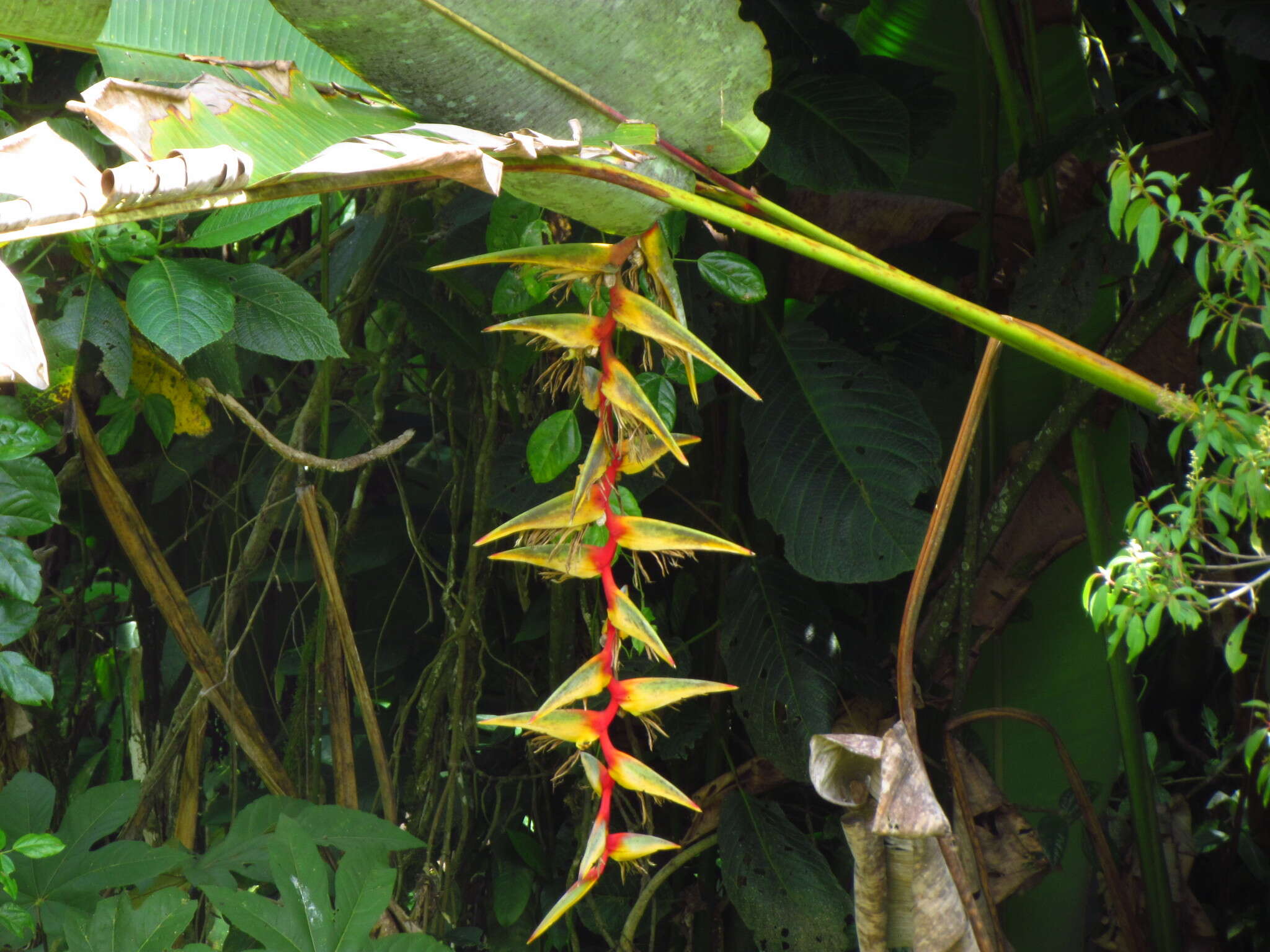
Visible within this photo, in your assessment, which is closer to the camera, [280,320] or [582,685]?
[582,685]

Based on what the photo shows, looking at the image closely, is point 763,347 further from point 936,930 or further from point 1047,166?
point 936,930

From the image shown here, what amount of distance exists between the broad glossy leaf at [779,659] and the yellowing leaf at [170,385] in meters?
0.71

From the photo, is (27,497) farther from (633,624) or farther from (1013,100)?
(1013,100)

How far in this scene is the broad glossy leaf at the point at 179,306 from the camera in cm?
92

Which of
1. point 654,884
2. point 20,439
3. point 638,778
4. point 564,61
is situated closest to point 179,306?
point 20,439

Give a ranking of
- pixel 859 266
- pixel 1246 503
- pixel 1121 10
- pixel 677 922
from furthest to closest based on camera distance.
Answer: pixel 677 922 → pixel 1121 10 → pixel 1246 503 → pixel 859 266

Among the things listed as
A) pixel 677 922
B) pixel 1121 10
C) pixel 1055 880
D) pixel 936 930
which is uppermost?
pixel 1121 10

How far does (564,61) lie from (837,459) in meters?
0.65

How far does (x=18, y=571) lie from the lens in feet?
3.25

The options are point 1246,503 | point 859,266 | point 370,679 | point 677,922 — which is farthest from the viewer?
point 370,679

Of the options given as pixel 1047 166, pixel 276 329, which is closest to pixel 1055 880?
pixel 1047 166

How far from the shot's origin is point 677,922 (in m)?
1.38

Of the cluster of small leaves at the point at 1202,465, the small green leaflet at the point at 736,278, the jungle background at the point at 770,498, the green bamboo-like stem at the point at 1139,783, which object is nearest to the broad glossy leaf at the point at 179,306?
the jungle background at the point at 770,498

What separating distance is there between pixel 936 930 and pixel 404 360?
1225 millimetres
